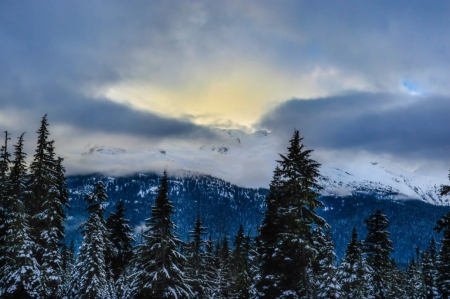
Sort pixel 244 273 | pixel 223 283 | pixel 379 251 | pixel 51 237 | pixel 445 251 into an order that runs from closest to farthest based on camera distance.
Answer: pixel 51 237
pixel 379 251
pixel 445 251
pixel 244 273
pixel 223 283

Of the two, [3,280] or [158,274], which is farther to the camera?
[3,280]

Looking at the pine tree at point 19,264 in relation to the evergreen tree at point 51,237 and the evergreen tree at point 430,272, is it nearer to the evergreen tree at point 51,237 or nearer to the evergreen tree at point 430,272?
the evergreen tree at point 51,237

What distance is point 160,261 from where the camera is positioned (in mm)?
29156

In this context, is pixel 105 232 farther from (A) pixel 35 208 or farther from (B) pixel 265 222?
(B) pixel 265 222

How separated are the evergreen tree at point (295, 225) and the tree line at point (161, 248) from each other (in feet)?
0.24

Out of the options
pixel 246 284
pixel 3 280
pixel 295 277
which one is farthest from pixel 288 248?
pixel 3 280

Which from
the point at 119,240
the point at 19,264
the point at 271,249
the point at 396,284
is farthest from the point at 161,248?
the point at 396,284

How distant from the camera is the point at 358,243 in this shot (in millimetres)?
49156

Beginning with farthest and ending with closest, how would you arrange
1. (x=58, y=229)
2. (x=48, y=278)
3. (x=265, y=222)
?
1. (x=58, y=229)
2. (x=48, y=278)
3. (x=265, y=222)

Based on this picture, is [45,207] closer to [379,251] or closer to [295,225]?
[295,225]

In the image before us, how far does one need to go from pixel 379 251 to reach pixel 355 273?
12265 millimetres

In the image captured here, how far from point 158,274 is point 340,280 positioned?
32529 millimetres

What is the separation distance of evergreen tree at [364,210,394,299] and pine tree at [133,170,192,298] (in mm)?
21130

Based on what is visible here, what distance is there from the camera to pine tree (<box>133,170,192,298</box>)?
28.2 metres
